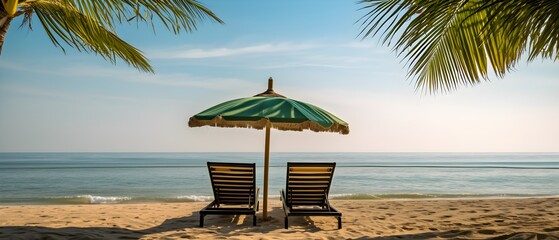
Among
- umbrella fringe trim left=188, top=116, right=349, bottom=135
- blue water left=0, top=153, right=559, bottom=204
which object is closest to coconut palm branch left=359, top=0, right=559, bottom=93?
umbrella fringe trim left=188, top=116, right=349, bottom=135

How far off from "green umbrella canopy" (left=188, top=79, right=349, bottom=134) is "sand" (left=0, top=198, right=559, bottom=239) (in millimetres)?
1211

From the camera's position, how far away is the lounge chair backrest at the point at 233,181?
5164 millimetres

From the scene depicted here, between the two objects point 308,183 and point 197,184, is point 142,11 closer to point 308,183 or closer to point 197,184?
point 308,183

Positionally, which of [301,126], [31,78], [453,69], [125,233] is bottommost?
[125,233]

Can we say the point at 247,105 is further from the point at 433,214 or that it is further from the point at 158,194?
the point at 158,194

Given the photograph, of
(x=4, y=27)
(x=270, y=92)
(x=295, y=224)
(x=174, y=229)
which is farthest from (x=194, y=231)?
(x=4, y=27)

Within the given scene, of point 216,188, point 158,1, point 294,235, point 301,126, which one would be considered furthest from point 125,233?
point 158,1

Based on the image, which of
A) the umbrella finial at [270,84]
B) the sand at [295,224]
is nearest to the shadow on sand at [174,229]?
the sand at [295,224]

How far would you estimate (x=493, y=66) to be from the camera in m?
4.11

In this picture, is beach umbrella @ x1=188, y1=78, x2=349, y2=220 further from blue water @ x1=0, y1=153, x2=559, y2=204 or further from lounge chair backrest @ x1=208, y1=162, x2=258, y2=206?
blue water @ x1=0, y1=153, x2=559, y2=204

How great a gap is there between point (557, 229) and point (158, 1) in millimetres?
4878

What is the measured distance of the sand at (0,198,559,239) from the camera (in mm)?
4426

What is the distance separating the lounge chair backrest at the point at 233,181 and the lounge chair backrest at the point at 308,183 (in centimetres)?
48

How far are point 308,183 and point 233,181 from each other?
0.97 metres
